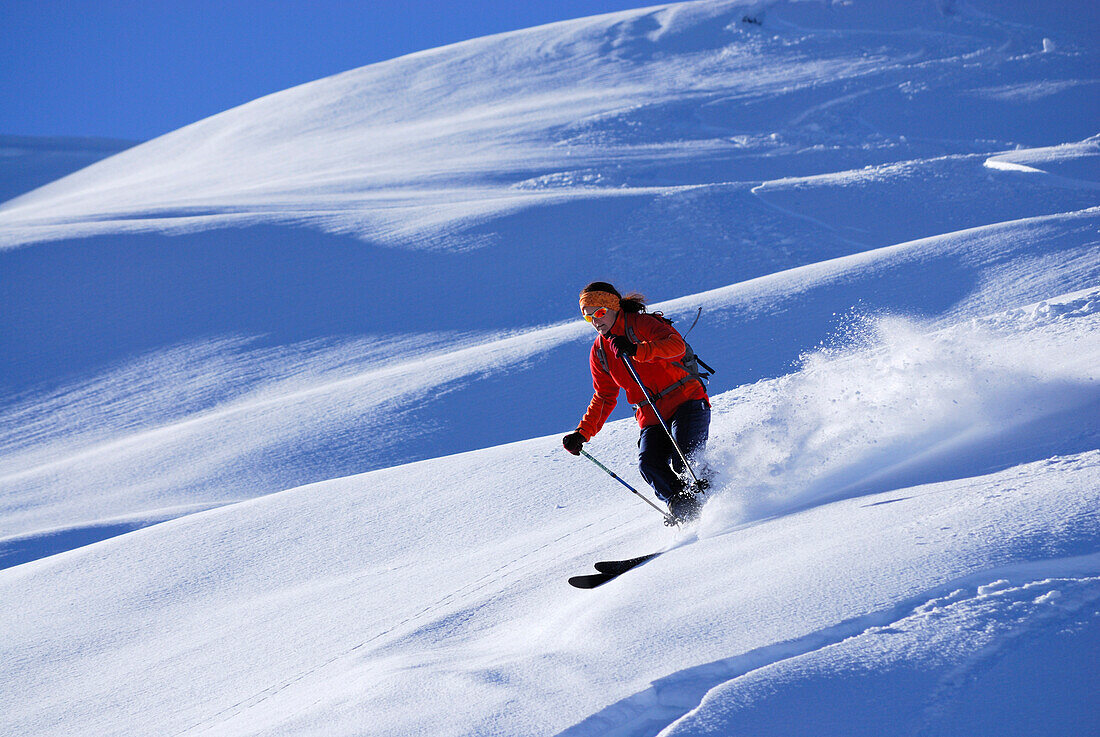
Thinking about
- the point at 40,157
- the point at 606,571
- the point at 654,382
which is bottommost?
the point at 606,571

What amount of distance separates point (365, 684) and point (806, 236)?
1293cm

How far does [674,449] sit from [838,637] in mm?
2196

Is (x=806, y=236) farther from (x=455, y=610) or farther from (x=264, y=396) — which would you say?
(x=455, y=610)

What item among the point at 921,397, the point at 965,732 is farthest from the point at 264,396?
the point at 965,732

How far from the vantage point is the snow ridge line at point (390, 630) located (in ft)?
11.2

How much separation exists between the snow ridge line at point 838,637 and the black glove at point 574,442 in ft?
7.73

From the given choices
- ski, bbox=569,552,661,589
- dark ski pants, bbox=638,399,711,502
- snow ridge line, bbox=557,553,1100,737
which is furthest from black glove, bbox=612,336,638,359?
snow ridge line, bbox=557,553,1100,737

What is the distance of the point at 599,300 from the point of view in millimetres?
4352

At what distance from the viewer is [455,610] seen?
12.8 ft

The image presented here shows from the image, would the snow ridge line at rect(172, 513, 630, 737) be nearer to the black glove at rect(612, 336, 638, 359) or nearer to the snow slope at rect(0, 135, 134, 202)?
the black glove at rect(612, 336, 638, 359)

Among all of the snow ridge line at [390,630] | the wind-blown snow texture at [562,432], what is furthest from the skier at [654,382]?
the snow ridge line at [390,630]

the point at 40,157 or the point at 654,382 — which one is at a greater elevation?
the point at 40,157

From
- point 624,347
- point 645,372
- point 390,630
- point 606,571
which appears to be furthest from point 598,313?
point 390,630

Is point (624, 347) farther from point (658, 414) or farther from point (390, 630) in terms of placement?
point (390, 630)
